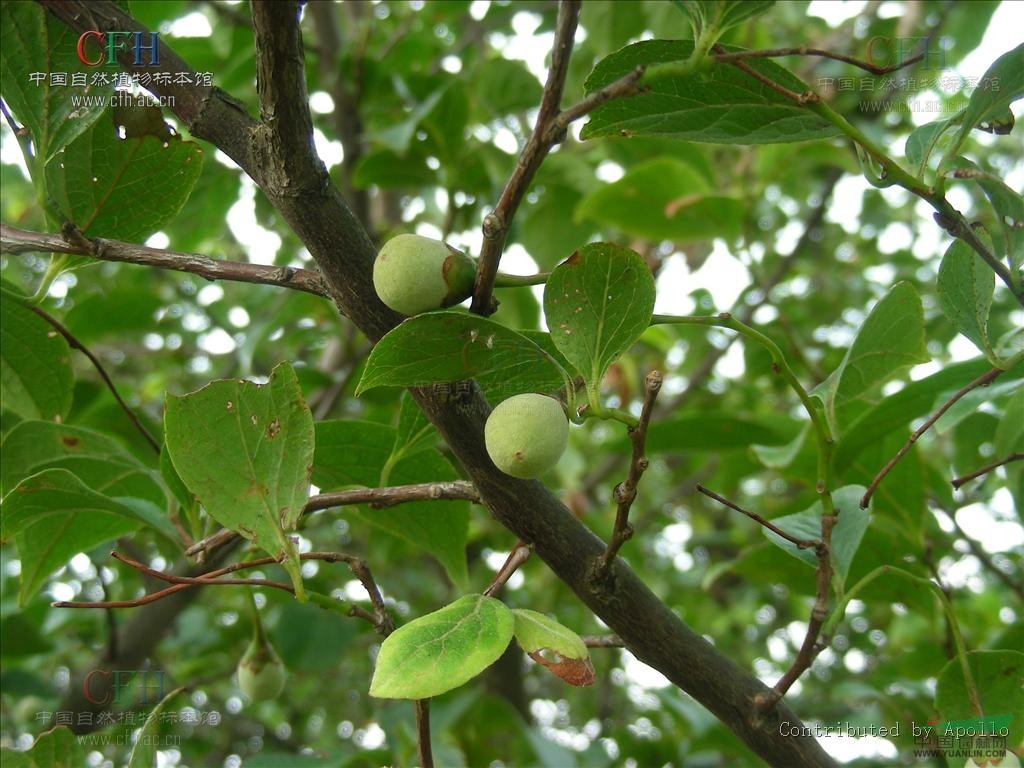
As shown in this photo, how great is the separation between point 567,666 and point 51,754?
2.24ft

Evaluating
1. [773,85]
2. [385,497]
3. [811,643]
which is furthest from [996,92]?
[385,497]

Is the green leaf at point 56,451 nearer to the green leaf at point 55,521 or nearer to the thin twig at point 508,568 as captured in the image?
the green leaf at point 55,521

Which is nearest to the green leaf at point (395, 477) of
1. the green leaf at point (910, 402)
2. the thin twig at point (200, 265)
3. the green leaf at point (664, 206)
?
the thin twig at point (200, 265)

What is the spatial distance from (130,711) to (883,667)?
1.45 m

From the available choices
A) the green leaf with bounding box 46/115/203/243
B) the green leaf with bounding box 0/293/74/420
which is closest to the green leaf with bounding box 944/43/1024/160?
the green leaf with bounding box 46/115/203/243

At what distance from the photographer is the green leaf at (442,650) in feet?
2.17

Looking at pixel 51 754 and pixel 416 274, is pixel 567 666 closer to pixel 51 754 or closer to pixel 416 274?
pixel 416 274

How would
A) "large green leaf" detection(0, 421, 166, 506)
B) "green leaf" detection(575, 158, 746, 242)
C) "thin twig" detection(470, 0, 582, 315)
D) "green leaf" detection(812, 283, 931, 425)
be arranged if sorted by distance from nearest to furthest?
"thin twig" detection(470, 0, 582, 315)
"green leaf" detection(812, 283, 931, 425)
"large green leaf" detection(0, 421, 166, 506)
"green leaf" detection(575, 158, 746, 242)

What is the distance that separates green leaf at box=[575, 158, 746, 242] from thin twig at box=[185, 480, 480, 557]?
1084 millimetres

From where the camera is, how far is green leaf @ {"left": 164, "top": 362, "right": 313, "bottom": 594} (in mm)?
810

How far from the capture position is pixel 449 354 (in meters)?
0.74

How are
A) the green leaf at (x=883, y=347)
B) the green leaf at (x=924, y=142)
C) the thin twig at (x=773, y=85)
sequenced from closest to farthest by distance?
1. the thin twig at (x=773, y=85)
2. the green leaf at (x=924, y=142)
3. the green leaf at (x=883, y=347)

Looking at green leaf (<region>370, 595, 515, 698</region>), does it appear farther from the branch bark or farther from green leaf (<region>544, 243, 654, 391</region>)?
green leaf (<region>544, 243, 654, 391</region>)

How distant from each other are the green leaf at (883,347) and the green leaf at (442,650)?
0.47 metres
